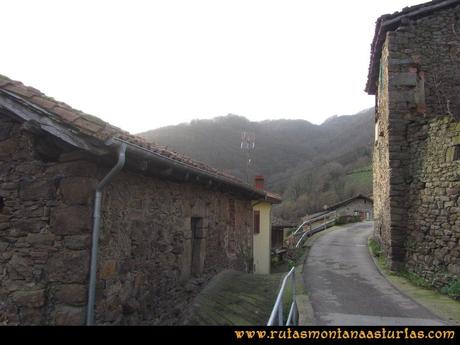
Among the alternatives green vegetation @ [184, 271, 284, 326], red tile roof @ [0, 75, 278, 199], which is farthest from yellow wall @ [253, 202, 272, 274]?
red tile roof @ [0, 75, 278, 199]

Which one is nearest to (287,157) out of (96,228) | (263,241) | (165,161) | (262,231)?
(262,231)

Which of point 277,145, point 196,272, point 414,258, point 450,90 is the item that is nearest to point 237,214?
point 196,272

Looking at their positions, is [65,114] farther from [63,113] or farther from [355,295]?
[355,295]

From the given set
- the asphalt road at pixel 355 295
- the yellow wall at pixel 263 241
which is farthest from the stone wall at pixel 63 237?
the yellow wall at pixel 263 241

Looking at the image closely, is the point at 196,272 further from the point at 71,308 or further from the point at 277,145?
the point at 277,145

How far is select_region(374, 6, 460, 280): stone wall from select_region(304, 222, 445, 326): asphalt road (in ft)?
3.58

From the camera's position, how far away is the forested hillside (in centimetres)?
3650

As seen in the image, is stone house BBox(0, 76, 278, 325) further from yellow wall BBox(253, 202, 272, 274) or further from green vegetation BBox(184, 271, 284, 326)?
yellow wall BBox(253, 202, 272, 274)

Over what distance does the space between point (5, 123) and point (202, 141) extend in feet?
110

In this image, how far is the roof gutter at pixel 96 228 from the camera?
4.70 meters

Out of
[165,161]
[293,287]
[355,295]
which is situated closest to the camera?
[165,161]

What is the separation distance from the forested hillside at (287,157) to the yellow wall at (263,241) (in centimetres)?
1258

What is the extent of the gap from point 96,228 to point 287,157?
49.3 metres

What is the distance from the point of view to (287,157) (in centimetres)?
5322
